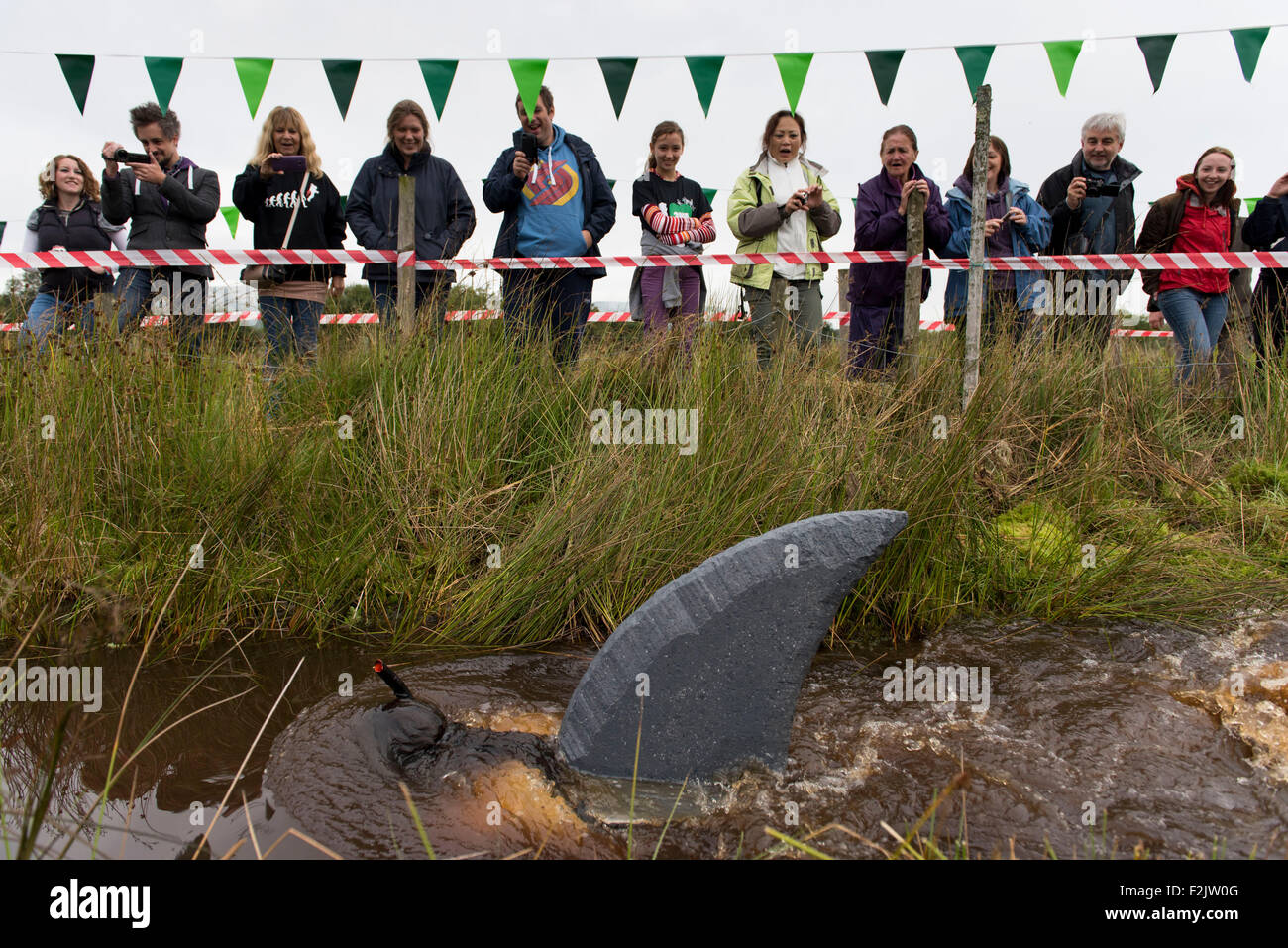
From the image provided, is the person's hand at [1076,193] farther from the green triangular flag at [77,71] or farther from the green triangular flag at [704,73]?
the green triangular flag at [77,71]

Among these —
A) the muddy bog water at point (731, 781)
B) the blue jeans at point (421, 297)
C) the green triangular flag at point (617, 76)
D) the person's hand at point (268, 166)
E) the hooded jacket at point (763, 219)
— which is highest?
the green triangular flag at point (617, 76)

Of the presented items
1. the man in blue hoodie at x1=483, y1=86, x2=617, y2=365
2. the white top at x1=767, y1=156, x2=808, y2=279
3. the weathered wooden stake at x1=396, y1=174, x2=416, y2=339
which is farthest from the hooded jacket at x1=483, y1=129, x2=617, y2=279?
the white top at x1=767, y1=156, x2=808, y2=279

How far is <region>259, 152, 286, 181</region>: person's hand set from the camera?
17.7 feet

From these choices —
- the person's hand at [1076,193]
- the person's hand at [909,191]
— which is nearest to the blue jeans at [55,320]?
the person's hand at [909,191]

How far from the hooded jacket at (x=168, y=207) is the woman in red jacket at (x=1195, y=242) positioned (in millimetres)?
6280

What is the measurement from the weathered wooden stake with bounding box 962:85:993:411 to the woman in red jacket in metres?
1.61

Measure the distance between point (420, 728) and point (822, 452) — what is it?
195 centimetres

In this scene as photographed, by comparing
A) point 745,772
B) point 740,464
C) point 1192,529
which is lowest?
point 745,772

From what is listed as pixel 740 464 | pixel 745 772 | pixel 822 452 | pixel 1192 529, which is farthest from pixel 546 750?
pixel 1192 529

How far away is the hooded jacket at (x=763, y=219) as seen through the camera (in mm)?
5625

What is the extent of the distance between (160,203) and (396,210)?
1.50m

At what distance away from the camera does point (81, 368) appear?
3.48 meters
